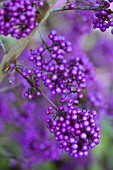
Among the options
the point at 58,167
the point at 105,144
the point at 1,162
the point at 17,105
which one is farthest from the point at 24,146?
the point at 105,144

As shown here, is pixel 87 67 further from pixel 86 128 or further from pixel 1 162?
pixel 1 162

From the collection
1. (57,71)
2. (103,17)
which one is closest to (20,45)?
(57,71)

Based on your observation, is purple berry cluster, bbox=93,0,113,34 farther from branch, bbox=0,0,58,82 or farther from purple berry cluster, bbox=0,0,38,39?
purple berry cluster, bbox=0,0,38,39

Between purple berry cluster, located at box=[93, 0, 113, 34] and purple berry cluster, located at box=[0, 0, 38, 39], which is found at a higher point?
purple berry cluster, located at box=[0, 0, 38, 39]

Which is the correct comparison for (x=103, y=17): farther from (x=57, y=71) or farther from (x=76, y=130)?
(x=76, y=130)

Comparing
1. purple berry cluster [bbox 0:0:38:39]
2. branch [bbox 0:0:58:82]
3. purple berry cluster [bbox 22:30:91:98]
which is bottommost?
purple berry cluster [bbox 22:30:91:98]

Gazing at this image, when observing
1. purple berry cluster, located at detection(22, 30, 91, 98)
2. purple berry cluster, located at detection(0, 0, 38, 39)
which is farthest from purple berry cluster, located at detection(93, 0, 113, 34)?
purple berry cluster, located at detection(0, 0, 38, 39)

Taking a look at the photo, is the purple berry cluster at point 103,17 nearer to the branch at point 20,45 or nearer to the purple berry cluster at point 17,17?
the branch at point 20,45
